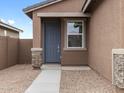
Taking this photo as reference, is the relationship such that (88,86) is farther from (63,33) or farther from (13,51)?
(13,51)

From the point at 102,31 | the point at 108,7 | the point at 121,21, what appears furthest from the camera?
the point at 102,31

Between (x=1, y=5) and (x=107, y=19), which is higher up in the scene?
(x=1, y=5)

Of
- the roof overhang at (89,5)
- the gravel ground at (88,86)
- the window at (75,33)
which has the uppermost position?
the roof overhang at (89,5)

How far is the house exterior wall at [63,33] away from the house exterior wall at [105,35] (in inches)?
63.2

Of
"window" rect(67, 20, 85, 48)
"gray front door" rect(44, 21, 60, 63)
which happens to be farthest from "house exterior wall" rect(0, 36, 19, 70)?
"window" rect(67, 20, 85, 48)

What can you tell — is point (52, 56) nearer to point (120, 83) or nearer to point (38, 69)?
point (38, 69)

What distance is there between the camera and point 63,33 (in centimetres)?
1820

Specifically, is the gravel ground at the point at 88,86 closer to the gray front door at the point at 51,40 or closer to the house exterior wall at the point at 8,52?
the house exterior wall at the point at 8,52

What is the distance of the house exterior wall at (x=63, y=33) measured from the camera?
55.6 feet

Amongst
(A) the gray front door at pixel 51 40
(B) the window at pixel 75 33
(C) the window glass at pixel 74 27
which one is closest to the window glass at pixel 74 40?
(B) the window at pixel 75 33

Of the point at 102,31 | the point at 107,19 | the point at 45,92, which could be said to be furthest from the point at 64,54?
the point at 45,92

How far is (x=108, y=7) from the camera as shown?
11.9 metres

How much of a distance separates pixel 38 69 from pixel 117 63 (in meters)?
8.41

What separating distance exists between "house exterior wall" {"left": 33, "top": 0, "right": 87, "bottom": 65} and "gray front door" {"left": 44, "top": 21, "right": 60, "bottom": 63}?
1488 mm
